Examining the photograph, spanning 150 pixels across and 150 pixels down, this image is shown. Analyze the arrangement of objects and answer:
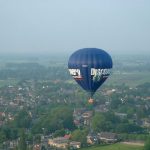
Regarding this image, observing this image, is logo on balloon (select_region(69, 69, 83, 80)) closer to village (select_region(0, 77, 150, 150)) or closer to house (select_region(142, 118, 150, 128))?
village (select_region(0, 77, 150, 150))

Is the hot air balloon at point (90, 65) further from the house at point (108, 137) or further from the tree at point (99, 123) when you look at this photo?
the tree at point (99, 123)

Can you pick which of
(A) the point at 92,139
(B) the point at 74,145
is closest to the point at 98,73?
(B) the point at 74,145

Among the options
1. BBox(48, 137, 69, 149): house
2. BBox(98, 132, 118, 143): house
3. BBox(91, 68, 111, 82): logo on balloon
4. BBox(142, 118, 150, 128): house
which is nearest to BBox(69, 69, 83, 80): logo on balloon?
BBox(91, 68, 111, 82): logo on balloon

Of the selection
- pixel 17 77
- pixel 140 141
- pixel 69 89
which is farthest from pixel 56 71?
pixel 140 141

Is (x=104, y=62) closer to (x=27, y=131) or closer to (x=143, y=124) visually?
(x=27, y=131)

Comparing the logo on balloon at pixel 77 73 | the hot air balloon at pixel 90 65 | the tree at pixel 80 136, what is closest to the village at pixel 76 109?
the tree at pixel 80 136
